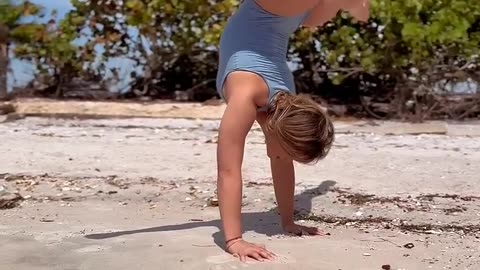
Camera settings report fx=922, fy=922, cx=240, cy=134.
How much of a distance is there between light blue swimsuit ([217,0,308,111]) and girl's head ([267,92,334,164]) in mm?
136

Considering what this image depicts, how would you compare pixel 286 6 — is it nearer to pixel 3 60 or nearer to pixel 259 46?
pixel 259 46

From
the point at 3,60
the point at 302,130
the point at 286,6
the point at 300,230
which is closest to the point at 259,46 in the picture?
the point at 286,6

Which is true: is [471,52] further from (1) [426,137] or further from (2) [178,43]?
(2) [178,43]

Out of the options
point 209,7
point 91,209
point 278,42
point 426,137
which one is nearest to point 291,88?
point 278,42

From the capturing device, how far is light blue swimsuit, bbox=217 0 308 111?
3617 mm

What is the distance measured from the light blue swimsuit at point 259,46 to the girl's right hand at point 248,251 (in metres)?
0.55

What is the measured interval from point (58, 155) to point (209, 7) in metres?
3.20

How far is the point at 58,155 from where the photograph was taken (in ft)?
19.9

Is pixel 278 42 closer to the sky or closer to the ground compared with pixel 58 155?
closer to the sky

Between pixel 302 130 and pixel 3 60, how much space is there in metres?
6.50

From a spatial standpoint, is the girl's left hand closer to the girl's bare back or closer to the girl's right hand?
the girl's right hand

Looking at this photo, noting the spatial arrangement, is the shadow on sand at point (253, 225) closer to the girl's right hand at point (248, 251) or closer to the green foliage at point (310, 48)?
the girl's right hand at point (248, 251)

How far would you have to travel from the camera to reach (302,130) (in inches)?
136

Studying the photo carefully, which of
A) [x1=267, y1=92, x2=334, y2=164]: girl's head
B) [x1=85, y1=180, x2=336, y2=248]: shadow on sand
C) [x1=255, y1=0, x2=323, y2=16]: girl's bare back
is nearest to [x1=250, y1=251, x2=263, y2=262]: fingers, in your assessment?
[x1=85, y1=180, x2=336, y2=248]: shadow on sand
